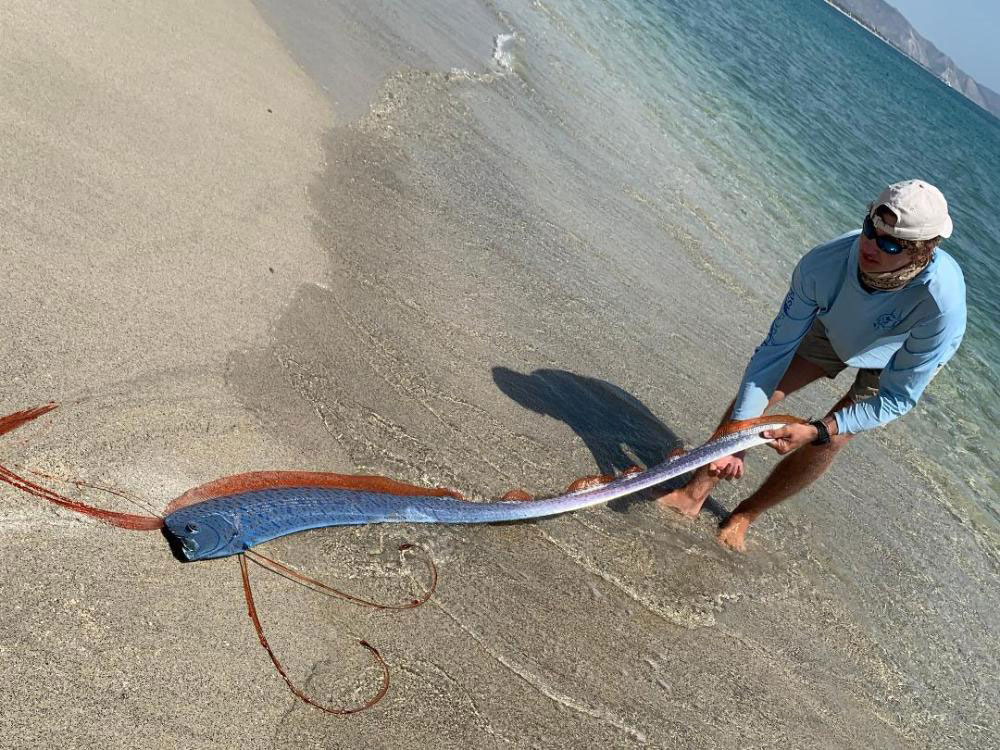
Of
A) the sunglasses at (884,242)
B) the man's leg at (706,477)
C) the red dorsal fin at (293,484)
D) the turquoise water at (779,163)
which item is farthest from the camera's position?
the turquoise water at (779,163)

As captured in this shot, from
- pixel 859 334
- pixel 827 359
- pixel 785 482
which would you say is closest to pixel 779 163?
pixel 827 359

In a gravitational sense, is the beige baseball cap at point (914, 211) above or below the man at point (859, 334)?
above

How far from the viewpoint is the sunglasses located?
377cm

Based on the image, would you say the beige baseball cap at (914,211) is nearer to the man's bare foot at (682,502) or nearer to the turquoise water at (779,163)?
the man's bare foot at (682,502)

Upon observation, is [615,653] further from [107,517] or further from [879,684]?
[107,517]

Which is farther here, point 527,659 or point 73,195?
point 73,195

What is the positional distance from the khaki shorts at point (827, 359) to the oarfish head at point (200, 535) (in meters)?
3.21

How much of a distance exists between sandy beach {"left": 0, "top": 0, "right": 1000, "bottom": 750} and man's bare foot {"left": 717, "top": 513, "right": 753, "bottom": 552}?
4.0 inches

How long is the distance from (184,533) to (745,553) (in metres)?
3.32

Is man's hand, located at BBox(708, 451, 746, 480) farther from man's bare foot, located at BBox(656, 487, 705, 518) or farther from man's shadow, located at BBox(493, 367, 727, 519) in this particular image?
man's shadow, located at BBox(493, 367, 727, 519)

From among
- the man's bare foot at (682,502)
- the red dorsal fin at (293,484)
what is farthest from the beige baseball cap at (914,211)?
the red dorsal fin at (293,484)

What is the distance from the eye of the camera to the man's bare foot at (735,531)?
5113 mm

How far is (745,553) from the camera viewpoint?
16.9 ft

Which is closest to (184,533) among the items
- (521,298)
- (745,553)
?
(745,553)
